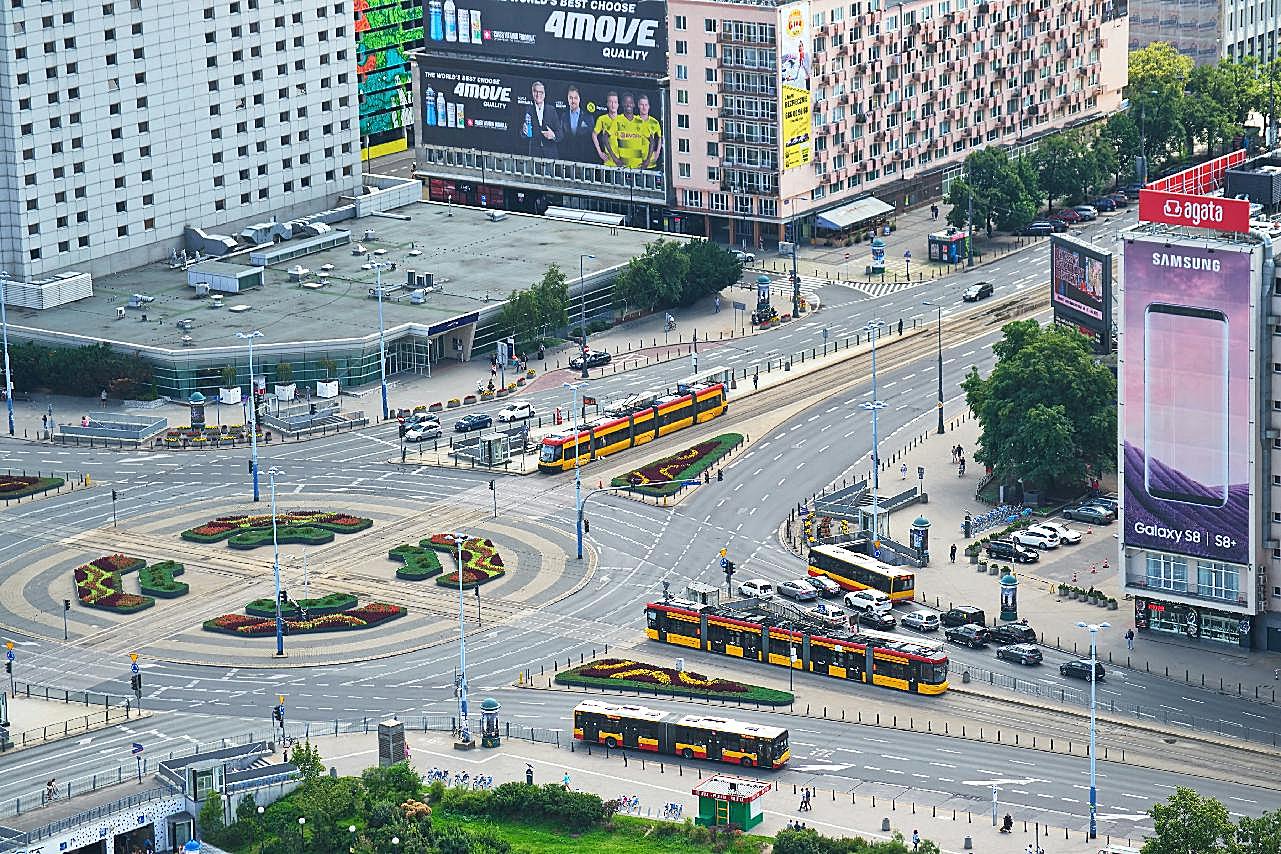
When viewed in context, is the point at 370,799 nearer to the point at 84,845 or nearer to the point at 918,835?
the point at 84,845

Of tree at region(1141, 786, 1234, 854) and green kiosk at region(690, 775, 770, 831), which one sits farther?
green kiosk at region(690, 775, 770, 831)

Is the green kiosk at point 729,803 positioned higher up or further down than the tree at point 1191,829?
further down

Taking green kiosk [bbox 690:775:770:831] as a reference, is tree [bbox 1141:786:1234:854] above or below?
above

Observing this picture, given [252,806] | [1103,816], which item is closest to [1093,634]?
[1103,816]

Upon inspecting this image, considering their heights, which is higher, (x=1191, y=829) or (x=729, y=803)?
(x=1191, y=829)

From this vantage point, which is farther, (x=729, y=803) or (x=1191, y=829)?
(x=729, y=803)
